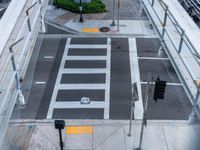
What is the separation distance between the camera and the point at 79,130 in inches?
667

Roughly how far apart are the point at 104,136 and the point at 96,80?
526cm

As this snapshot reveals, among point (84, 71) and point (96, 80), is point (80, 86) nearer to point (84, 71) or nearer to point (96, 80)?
point (96, 80)

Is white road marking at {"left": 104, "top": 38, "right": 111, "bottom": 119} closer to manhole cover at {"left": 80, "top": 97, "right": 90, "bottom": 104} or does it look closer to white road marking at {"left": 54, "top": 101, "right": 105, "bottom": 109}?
white road marking at {"left": 54, "top": 101, "right": 105, "bottom": 109}

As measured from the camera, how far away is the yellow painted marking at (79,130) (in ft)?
55.2

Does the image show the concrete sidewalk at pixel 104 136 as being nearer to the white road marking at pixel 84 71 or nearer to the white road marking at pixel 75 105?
the white road marking at pixel 75 105

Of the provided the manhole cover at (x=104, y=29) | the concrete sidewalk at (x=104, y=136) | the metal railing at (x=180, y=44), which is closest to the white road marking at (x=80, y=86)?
the concrete sidewalk at (x=104, y=136)

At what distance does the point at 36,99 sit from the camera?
1911cm

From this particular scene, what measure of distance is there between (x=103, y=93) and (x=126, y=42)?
22.9 ft

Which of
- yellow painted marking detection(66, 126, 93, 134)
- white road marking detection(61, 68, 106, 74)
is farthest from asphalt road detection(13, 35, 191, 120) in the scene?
yellow painted marking detection(66, 126, 93, 134)

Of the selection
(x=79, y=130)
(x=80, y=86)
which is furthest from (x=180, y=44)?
(x=80, y=86)

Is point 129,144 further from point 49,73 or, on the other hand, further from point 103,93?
point 49,73

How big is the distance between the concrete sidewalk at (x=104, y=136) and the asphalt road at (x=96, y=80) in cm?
64

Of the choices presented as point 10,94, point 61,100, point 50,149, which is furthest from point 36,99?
point 10,94

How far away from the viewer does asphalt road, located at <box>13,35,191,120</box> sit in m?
18.1
